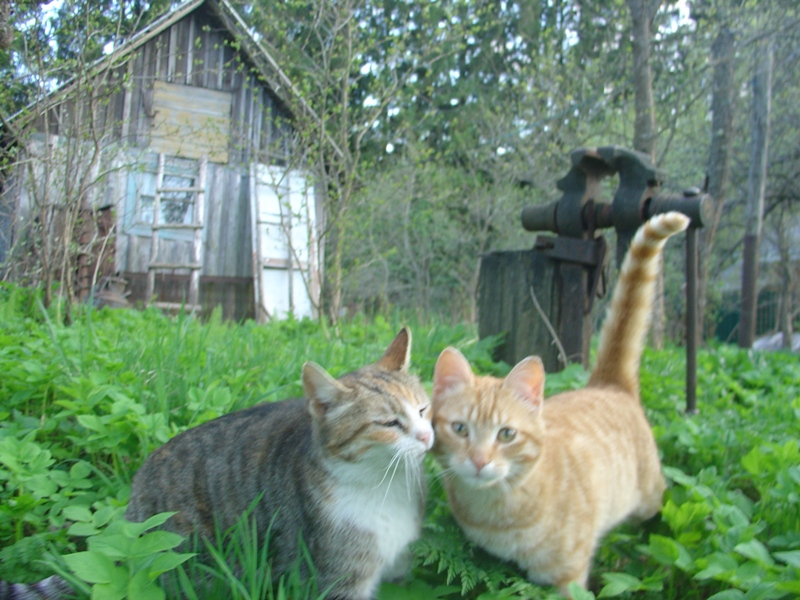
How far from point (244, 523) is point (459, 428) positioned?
A: 0.71 meters

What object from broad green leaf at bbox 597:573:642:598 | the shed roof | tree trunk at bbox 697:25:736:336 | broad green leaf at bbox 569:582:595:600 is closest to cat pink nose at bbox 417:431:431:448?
broad green leaf at bbox 569:582:595:600

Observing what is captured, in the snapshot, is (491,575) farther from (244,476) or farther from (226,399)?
(226,399)

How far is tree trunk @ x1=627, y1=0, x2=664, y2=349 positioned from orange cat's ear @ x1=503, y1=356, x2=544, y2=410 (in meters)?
4.84

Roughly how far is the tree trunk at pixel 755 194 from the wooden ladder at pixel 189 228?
782 cm

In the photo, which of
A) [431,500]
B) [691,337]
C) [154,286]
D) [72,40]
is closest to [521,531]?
[431,500]

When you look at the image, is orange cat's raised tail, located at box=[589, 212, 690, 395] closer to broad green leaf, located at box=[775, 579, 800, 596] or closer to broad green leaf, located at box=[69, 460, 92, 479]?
broad green leaf, located at box=[775, 579, 800, 596]

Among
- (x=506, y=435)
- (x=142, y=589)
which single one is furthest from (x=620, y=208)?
(x=142, y=589)

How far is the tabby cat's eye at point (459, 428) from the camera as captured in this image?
1.94 metres

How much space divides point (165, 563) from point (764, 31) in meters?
8.42

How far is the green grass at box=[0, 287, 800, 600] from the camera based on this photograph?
174 centimetres

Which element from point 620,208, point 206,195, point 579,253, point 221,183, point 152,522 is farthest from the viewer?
point 221,183

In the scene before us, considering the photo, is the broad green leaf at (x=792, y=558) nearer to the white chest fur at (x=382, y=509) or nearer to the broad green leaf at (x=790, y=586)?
the broad green leaf at (x=790, y=586)

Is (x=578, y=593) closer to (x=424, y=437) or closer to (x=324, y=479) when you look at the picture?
(x=424, y=437)

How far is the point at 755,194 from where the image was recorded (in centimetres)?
804
